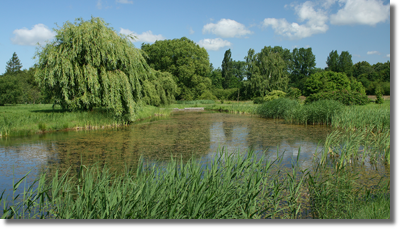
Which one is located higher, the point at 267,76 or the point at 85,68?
the point at 267,76

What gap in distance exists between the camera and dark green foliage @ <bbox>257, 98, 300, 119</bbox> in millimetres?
18620

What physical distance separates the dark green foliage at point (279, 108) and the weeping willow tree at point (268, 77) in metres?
20.0

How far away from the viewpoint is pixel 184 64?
4741cm

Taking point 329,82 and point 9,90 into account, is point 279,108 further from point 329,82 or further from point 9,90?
point 9,90

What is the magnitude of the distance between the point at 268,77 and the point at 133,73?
32.1 m

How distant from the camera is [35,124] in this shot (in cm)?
1255

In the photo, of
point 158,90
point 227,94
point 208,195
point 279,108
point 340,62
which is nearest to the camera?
point 208,195

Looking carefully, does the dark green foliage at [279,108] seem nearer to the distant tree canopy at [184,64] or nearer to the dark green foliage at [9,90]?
the distant tree canopy at [184,64]

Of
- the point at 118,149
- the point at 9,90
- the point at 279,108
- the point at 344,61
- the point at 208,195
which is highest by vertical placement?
the point at 344,61

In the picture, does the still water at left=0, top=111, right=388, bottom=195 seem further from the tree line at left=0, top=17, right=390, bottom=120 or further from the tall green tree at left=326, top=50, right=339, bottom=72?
the tall green tree at left=326, top=50, right=339, bottom=72

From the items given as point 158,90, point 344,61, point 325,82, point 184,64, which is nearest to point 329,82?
point 325,82

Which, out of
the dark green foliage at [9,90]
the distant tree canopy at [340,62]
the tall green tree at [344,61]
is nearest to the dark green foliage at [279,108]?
the dark green foliage at [9,90]
